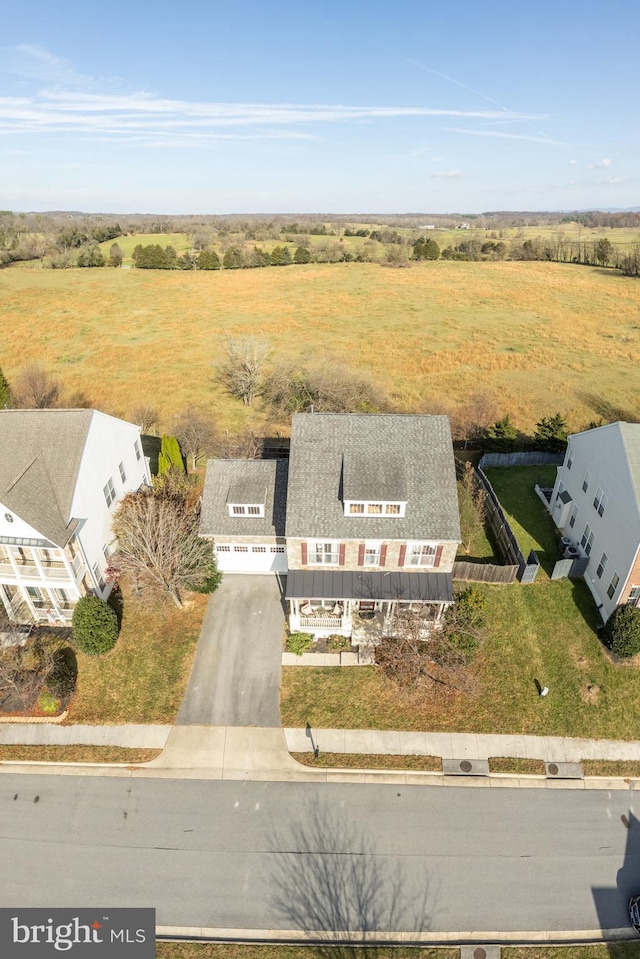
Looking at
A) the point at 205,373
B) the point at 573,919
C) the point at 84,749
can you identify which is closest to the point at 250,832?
the point at 84,749

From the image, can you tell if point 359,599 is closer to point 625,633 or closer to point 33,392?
point 625,633

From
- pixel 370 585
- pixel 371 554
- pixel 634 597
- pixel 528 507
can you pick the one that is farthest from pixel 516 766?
pixel 528 507

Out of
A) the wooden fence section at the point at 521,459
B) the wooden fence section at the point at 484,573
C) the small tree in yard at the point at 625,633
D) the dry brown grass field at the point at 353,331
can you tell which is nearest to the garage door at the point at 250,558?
the wooden fence section at the point at 484,573

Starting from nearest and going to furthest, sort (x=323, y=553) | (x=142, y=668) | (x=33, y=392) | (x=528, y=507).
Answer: (x=323, y=553), (x=142, y=668), (x=528, y=507), (x=33, y=392)

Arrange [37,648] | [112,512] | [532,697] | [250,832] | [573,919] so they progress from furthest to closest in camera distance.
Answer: [112,512], [37,648], [532,697], [250,832], [573,919]

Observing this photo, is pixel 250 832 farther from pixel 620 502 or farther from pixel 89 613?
pixel 620 502

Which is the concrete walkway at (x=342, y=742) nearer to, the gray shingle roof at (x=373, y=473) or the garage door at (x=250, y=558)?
the gray shingle roof at (x=373, y=473)

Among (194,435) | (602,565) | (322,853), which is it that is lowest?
(322,853)

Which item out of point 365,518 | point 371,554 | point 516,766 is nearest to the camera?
point 516,766
